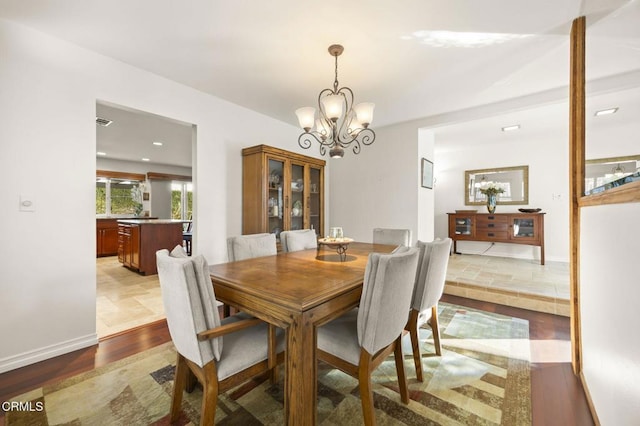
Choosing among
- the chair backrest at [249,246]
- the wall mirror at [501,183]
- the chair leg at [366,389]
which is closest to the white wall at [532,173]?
the wall mirror at [501,183]

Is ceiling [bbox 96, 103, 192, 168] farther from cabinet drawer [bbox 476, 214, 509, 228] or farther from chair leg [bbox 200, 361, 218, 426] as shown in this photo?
cabinet drawer [bbox 476, 214, 509, 228]

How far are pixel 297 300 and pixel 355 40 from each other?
6.19ft

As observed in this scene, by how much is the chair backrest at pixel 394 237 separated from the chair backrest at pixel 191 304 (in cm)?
208

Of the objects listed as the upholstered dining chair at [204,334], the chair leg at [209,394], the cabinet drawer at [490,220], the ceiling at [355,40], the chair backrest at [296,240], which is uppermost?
the ceiling at [355,40]

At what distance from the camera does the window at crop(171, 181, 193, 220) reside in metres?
7.55

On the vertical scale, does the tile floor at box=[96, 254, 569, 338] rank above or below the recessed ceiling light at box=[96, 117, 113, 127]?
below

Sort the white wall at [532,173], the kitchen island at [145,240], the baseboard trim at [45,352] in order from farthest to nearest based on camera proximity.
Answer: the white wall at [532,173] < the kitchen island at [145,240] < the baseboard trim at [45,352]

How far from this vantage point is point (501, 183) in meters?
5.12

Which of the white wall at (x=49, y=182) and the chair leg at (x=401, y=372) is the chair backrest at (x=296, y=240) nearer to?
the chair leg at (x=401, y=372)

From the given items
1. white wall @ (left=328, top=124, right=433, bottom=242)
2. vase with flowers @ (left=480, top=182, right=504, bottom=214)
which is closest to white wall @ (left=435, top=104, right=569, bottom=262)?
vase with flowers @ (left=480, top=182, right=504, bottom=214)

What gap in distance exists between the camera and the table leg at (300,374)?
3.59 ft

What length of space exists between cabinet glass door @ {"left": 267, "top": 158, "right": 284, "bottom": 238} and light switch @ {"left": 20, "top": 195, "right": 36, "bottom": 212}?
202 centimetres

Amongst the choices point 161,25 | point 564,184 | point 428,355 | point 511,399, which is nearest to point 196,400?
point 428,355

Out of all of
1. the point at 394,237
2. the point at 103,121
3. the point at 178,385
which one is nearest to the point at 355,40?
the point at 394,237
